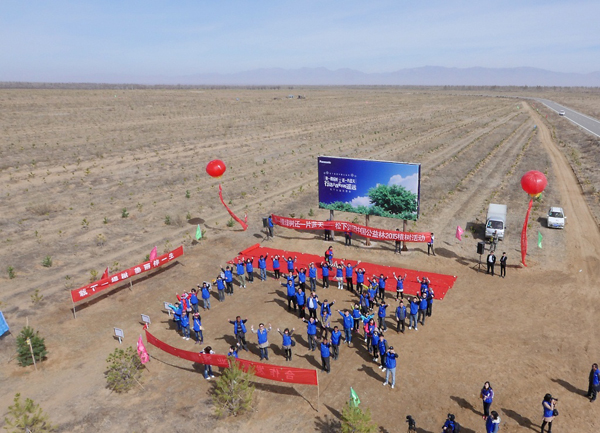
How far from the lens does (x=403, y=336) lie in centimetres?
1761

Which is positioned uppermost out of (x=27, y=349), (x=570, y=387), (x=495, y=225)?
(x=495, y=225)

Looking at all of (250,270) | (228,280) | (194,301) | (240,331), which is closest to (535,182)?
(250,270)

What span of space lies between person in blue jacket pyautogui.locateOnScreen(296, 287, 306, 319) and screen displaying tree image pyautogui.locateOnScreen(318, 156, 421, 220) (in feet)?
30.5

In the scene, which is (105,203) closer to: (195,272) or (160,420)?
(195,272)

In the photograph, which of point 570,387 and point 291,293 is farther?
point 291,293

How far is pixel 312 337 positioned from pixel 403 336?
4012 millimetres

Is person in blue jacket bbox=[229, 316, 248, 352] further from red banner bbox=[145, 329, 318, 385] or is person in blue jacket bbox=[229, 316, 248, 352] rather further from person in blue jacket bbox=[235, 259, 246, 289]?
person in blue jacket bbox=[235, 259, 246, 289]

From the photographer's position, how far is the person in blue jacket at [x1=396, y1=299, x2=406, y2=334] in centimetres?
1723

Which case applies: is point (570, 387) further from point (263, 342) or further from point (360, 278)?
point (263, 342)

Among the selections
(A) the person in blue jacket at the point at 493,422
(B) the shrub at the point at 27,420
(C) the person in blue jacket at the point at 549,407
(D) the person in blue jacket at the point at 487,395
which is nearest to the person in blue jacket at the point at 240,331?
(B) the shrub at the point at 27,420

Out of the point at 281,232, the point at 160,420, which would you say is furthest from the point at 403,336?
the point at 281,232

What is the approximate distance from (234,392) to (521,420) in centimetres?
908

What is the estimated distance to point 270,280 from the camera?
23.2 meters

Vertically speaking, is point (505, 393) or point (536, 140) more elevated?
point (536, 140)
